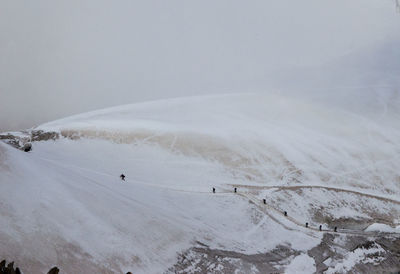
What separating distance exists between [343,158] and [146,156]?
95.1ft

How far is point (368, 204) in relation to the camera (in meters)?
55.1

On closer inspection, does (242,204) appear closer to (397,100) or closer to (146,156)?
(146,156)

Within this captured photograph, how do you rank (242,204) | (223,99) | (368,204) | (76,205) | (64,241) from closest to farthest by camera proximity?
(64,241) → (76,205) → (242,204) → (368,204) → (223,99)

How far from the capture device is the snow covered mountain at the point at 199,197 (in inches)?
1672

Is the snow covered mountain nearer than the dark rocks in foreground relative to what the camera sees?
No

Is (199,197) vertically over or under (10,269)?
over

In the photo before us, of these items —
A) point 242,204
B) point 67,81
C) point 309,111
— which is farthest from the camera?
point 67,81

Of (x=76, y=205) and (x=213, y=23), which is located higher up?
(x=213, y=23)

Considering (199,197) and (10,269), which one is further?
(199,197)

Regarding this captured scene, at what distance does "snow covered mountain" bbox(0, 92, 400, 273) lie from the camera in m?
42.5

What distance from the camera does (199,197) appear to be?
171 ft

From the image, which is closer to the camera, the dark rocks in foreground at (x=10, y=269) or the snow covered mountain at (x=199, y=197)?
the dark rocks in foreground at (x=10, y=269)

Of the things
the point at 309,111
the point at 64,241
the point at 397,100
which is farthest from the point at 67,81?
the point at 64,241

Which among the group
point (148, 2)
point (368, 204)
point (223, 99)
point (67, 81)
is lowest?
point (368, 204)
